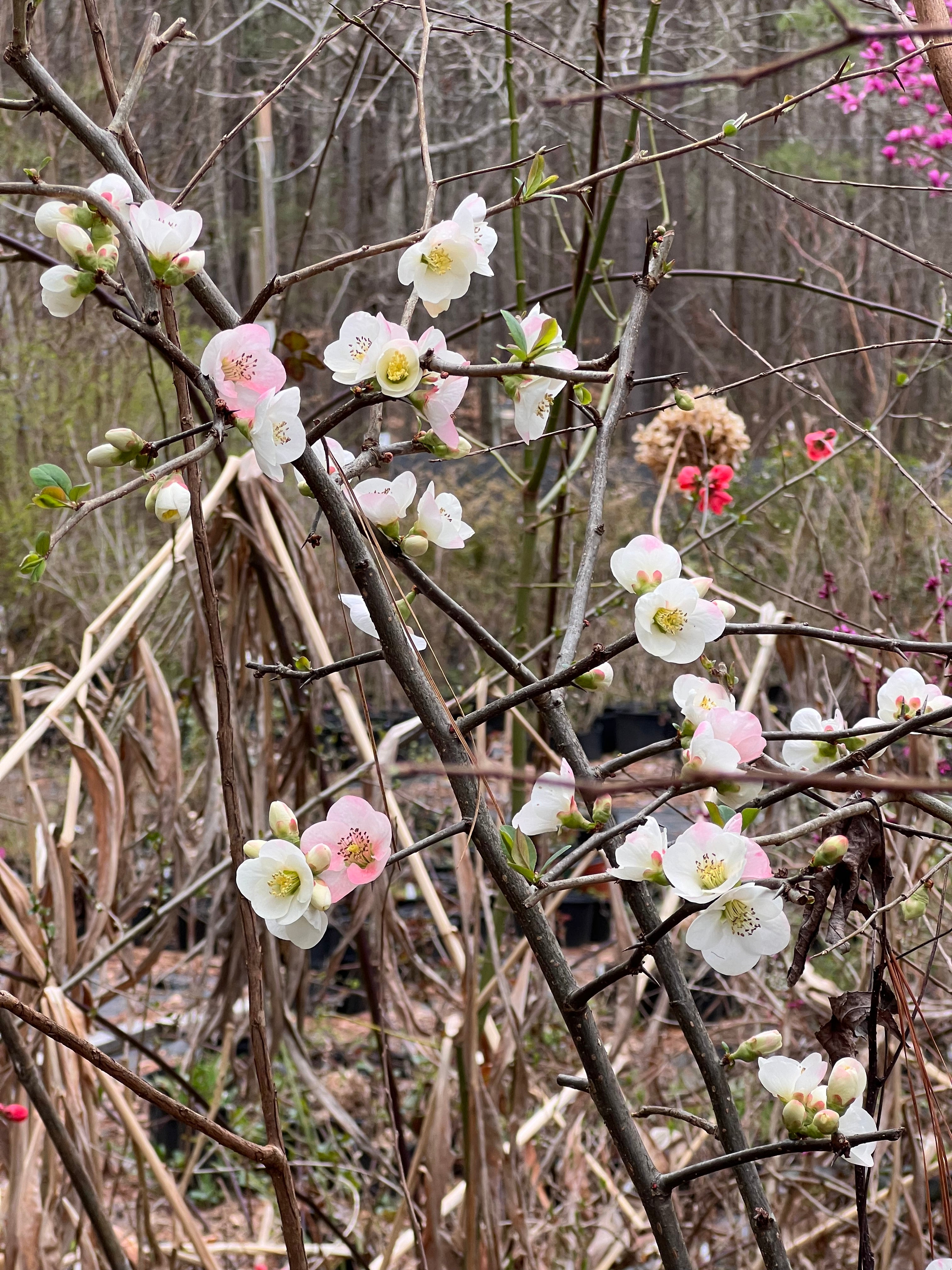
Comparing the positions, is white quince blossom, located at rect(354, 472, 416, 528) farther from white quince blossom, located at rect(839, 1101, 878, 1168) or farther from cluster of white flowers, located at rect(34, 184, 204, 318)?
white quince blossom, located at rect(839, 1101, 878, 1168)

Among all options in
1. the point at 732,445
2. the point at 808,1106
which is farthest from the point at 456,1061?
the point at 732,445

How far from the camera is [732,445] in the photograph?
199 centimetres

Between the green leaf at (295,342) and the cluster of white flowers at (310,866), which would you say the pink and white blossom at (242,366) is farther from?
the green leaf at (295,342)

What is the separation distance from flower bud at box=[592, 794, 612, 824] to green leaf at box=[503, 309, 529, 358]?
208 mm

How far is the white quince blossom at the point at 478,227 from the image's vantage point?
512 mm

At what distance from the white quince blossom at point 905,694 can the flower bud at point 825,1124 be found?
21 centimetres

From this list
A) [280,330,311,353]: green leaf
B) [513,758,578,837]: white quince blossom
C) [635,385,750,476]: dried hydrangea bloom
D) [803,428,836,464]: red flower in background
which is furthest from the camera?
[635,385,750,476]: dried hydrangea bloom

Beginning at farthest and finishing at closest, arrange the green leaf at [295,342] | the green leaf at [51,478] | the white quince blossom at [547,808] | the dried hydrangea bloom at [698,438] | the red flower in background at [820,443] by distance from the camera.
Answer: the dried hydrangea bloom at [698,438] < the red flower in background at [820,443] < the green leaf at [295,342] < the white quince blossom at [547,808] < the green leaf at [51,478]

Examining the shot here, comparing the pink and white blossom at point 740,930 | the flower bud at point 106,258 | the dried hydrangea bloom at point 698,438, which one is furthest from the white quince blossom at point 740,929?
the dried hydrangea bloom at point 698,438

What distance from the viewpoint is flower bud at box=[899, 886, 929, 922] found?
19.5 inches

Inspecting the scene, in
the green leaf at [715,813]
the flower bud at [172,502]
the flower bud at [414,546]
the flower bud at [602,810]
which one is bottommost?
the flower bud at [602,810]

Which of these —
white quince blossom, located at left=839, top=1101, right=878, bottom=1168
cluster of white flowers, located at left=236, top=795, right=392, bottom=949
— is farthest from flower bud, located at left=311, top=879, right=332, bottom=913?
white quince blossom, located at left=839, top=1101, right=878, bottom=1168

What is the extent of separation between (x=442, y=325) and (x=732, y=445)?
4.38m

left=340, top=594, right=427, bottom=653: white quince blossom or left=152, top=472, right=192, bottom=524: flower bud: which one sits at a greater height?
left=152, top=472, right=192, bottom=524: flower bud
